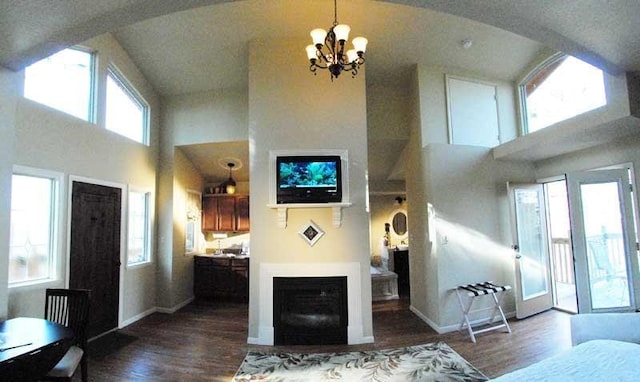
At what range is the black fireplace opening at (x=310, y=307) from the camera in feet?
11.7

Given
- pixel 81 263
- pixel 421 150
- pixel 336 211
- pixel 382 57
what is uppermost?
pixel 382 57

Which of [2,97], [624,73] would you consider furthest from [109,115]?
[624,73]

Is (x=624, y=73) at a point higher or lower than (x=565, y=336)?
higher

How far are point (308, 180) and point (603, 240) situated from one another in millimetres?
3845

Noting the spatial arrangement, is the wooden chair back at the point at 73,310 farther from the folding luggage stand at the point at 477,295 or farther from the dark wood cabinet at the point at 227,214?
the folding luggage stand at the point at 477,295

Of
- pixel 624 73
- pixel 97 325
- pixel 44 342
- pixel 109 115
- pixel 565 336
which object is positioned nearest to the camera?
pixel 44 342

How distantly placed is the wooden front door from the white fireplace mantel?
205 cm

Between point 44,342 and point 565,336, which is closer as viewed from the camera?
point 44,342

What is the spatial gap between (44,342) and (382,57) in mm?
4661

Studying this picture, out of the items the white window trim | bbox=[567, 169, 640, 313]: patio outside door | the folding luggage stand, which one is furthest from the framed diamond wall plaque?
the white window trim

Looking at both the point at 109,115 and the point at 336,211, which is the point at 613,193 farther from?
the point at 109,115

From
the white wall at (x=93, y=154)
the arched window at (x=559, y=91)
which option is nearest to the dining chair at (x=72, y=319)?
the white wall at (x=93, y=154)

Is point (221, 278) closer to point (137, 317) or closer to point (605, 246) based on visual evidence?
point (137, 317)

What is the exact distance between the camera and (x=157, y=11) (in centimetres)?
196
